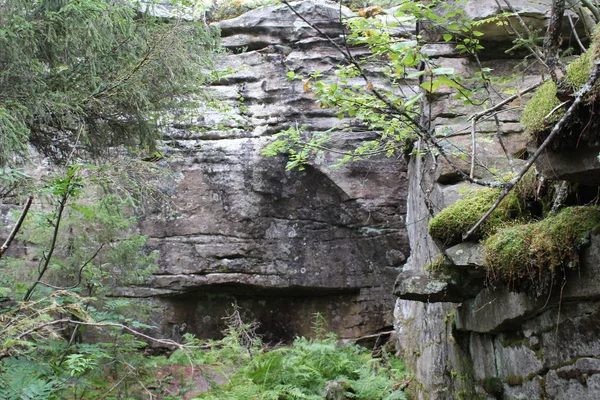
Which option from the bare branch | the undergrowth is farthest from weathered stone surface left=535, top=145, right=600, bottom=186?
the undergrowth

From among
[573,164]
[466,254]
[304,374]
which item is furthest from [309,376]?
[573,164]

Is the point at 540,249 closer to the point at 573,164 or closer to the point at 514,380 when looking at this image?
the point at 573,164

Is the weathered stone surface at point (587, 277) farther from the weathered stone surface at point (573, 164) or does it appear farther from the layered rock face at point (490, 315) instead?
the weathered stone surface at point (573, 164)

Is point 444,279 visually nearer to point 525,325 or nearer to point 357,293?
point 525,325

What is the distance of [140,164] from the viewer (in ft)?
17.3

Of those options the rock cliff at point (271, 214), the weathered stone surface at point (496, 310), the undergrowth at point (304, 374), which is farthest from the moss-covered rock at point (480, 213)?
the rock cliff at point (271, 214)

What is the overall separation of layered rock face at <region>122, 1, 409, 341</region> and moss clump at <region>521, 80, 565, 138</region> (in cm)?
675

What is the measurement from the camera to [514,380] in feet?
11.4

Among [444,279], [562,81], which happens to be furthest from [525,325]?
[562,81]

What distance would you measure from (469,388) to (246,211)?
604 centimetres

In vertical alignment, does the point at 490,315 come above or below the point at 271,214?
below

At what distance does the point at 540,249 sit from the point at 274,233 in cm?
705

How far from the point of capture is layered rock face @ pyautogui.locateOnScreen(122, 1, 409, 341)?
9.50 m

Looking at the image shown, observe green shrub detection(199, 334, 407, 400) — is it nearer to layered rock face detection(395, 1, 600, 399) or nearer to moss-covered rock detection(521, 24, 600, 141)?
layered rock face detection(395, 1, 600, 399)
